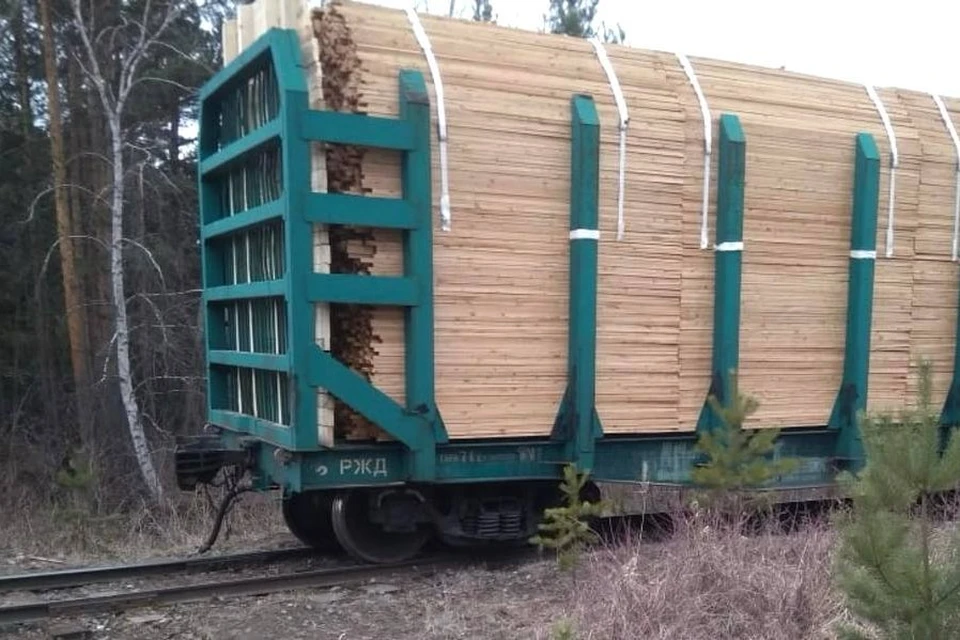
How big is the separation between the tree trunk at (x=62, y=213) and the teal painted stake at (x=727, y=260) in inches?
463

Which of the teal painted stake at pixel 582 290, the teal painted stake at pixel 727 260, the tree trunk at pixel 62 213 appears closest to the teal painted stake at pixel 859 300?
the teal painted stake at pixel 727 260

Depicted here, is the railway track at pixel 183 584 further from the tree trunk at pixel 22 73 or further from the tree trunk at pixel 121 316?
the tree trunk at pixel 22 73

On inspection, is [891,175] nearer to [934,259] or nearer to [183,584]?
[934,259]

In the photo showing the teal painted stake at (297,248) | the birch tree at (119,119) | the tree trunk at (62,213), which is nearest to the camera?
the teal painted stake at (297,248)

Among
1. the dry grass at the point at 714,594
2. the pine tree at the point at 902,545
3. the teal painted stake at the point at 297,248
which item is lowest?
the dry grass at the point at 714,594

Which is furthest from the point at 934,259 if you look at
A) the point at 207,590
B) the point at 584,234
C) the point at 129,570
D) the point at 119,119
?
the point at 119,119

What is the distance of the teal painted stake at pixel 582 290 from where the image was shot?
6.32m

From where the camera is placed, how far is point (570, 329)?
21.0 ft

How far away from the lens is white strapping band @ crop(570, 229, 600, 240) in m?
6.32

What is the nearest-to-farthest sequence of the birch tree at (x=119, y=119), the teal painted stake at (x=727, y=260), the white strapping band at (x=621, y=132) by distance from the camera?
the white strapping band at (x=621, y=132) → the teal painted stake at (x=727, y=260) → the birch tree at (x=119, y=119)

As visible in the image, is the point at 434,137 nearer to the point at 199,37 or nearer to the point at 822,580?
the point at 822,580

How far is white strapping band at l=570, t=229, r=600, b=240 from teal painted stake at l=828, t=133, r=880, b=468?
2.59 metres

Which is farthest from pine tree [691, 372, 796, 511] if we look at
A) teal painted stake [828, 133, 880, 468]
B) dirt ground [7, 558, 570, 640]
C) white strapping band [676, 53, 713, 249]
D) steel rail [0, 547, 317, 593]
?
steel rail [0, 547, 317, 593]

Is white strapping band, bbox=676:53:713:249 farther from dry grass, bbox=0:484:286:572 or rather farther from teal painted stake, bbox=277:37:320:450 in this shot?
dry grass, bbox=0:484:286:572
